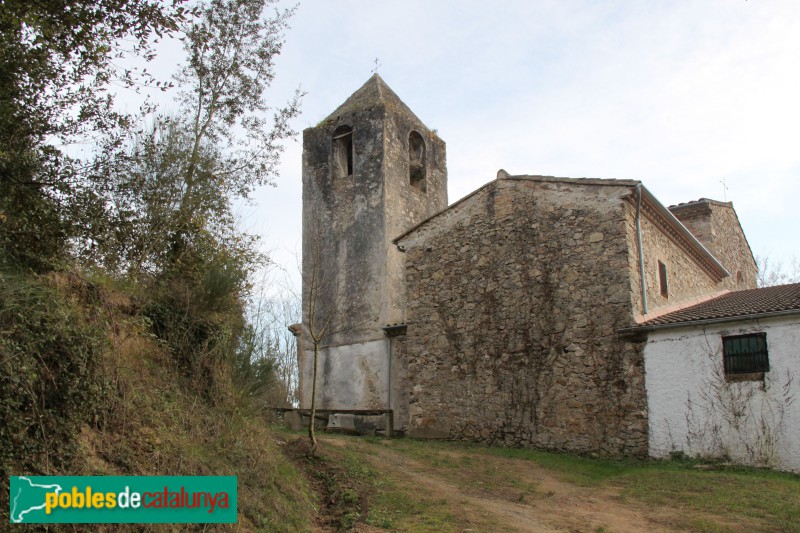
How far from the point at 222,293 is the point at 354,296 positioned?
1086 centimetres

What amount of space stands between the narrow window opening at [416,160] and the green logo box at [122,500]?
18.1 metres

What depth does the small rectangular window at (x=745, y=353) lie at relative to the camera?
12.9m

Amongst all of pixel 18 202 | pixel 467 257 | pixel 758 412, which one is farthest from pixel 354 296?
pixel 18 202

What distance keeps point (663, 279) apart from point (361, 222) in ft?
32.4

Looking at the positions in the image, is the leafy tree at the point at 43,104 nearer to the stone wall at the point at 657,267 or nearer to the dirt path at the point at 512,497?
the dirt path at the point at 512,497

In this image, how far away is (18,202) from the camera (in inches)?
296

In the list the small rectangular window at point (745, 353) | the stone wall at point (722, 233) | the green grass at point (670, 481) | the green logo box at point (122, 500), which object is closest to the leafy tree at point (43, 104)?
the green logo box at point (122, 500)

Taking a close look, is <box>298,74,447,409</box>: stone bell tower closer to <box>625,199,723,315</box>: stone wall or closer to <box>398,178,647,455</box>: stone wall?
<box>398,178,647,455</box>: stone wall

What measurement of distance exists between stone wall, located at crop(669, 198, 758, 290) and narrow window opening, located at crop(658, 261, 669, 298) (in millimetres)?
6852

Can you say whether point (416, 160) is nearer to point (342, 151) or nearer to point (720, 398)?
point (342, 151)

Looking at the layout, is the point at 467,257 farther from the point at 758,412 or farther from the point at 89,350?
the point at 89,350

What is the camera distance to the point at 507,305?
631 inches

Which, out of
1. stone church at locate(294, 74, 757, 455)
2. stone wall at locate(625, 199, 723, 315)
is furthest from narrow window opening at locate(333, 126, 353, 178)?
stone wall at locate(625, 199, 723, 315)

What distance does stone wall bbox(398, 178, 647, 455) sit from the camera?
14297 mm
